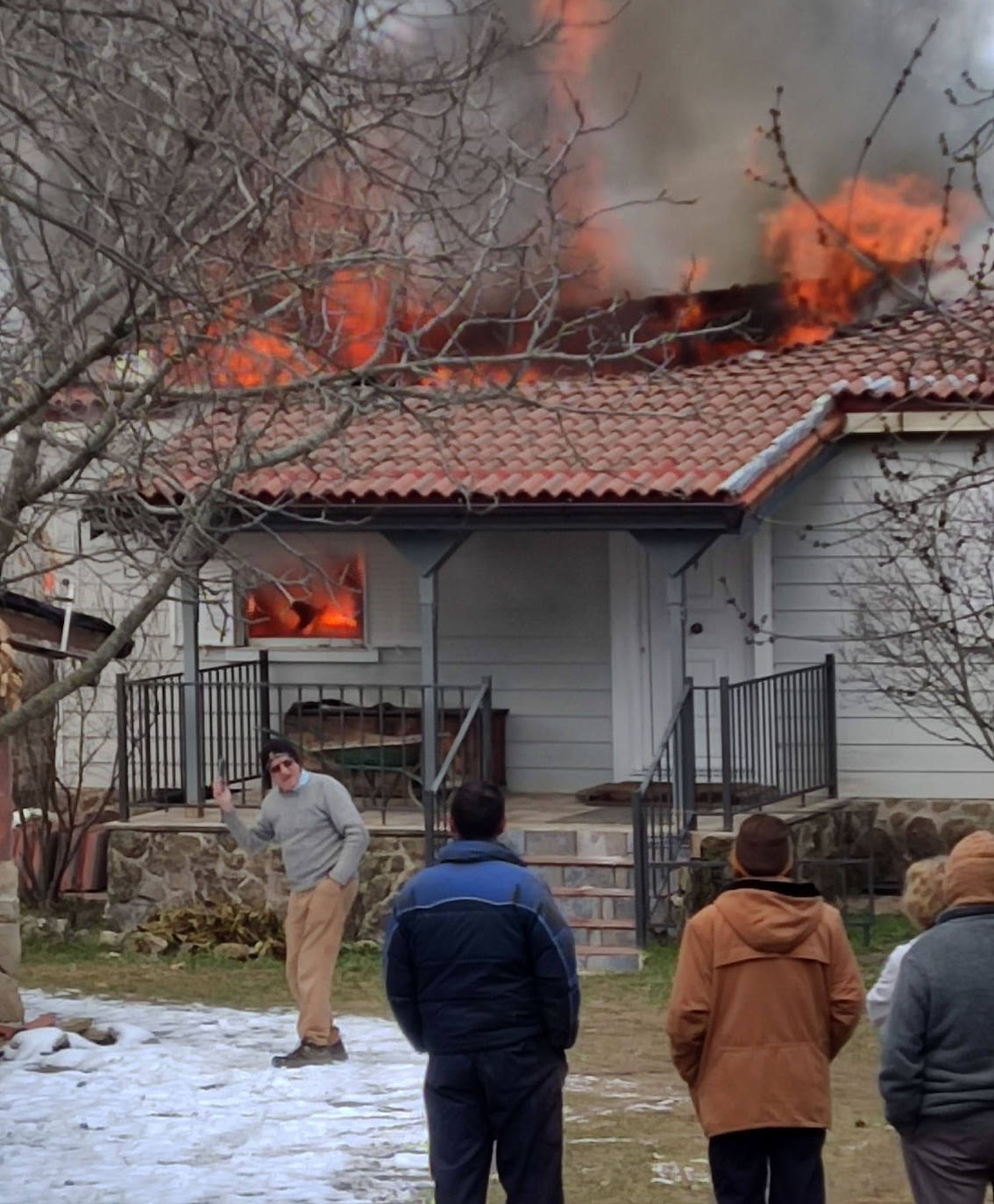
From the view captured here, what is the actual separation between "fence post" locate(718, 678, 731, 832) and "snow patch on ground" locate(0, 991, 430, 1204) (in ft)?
11.0

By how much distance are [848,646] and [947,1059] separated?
10.9 m

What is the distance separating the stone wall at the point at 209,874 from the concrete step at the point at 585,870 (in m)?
1.00

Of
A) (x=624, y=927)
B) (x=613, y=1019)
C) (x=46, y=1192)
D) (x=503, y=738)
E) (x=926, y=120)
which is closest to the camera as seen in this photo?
(x=46, y=1192)

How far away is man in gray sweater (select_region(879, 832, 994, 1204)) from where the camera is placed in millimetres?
5086

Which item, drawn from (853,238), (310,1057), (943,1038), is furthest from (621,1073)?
(853,238)

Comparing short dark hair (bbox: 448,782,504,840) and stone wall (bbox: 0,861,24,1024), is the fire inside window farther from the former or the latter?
short dark hair (bbox: 448,782,504,840)

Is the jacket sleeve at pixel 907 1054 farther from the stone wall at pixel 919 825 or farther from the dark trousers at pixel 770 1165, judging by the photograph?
the stone wall at pixel 919 825

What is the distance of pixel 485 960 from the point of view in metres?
5.97

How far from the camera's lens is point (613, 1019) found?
1189 centimetres

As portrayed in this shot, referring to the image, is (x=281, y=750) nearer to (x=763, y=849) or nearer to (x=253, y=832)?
(x=253, y=832)

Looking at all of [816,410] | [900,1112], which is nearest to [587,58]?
[816,410]

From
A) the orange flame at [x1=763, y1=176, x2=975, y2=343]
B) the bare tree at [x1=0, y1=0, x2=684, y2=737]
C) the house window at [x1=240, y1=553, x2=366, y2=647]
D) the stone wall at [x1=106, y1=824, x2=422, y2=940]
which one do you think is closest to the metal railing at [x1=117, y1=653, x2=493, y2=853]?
the stone wall at [x1=106, y1=824, x2=422, y2=940]

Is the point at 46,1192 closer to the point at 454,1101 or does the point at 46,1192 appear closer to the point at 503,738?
the point at 454,1101

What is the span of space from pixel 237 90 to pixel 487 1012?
355 cm
